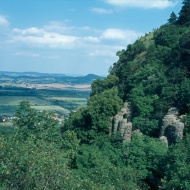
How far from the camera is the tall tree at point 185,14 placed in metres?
48.2

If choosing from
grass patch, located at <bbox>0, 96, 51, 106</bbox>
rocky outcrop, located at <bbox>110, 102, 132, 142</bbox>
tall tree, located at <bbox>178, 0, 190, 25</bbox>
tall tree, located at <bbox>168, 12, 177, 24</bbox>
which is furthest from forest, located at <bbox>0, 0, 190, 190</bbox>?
grass patch, located at <bbox>0, 96, 51, 106</bbox>

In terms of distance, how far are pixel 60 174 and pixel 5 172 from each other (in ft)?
7.54

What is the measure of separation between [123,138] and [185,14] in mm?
25678

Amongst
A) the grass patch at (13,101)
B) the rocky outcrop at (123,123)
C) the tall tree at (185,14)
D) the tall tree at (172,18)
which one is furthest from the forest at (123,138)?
the grass patch at (13,101)

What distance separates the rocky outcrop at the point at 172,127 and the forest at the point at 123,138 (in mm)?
66

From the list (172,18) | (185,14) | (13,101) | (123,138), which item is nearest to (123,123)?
(123,138)

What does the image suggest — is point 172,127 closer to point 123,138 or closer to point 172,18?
point 123,138

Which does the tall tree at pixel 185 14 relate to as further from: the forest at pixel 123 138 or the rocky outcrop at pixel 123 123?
the rocky outcrop at pixel 123 123

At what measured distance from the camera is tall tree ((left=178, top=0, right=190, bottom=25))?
1896 inches

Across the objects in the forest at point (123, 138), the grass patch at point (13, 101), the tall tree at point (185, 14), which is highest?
the tall tree at point (185, 14)

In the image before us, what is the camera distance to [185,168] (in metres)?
20.4

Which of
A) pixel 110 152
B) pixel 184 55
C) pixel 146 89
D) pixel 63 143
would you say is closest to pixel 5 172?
pixel 110 152

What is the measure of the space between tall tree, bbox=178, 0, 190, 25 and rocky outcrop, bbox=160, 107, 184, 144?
22.6 metres

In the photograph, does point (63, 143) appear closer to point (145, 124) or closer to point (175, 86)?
point (145, 124)
